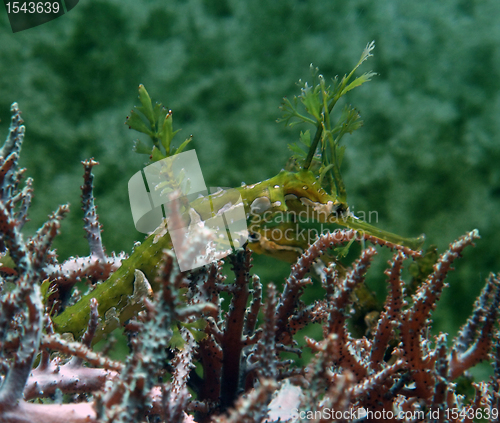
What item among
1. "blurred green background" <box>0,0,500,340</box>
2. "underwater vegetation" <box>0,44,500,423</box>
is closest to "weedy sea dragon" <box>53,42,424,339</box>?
"underwater vegetation" <box>0,44,500,423</box>

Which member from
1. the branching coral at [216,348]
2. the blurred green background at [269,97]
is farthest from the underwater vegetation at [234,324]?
the blurred green background at [269,97]

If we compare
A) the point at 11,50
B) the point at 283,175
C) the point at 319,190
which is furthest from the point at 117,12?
the point at 319,190

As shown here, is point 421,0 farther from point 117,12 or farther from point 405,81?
point 117,12

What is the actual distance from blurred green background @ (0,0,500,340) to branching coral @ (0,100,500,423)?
3.70 ft

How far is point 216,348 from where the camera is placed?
1.73 m

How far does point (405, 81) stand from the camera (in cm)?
293

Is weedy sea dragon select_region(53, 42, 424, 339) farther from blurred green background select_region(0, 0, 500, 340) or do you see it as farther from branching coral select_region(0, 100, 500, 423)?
blurred green background select_region(0, 0, 500, 340)

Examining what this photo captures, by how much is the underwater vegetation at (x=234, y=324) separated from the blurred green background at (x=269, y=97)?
1038 millimetres

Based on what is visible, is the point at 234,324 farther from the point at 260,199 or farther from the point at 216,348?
the point at 260,199

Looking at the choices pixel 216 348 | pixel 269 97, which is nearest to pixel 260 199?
pixel 216 348

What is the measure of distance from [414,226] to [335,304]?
1982 mm

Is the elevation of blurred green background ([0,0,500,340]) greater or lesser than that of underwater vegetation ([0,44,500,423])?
greater

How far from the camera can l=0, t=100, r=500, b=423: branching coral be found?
2.75 feet

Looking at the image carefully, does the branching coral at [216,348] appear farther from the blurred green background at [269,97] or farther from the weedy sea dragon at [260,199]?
the blurred green background at [269,97]
